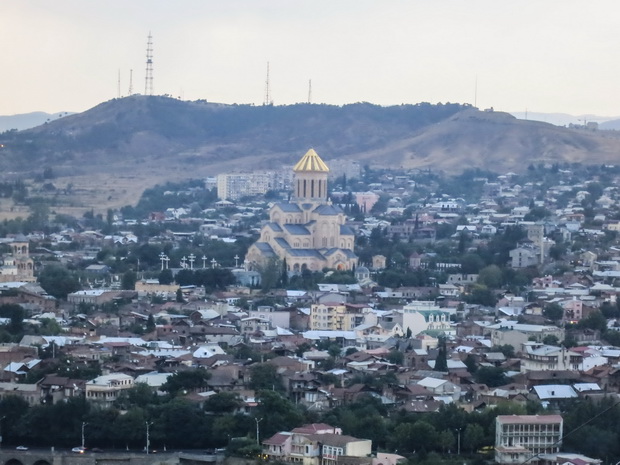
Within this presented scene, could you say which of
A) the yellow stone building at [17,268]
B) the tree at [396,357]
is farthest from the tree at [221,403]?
the yellow stone building at [17,268]

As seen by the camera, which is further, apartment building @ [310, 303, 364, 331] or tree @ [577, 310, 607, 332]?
apartment building @ [310, 303, 364, 331]

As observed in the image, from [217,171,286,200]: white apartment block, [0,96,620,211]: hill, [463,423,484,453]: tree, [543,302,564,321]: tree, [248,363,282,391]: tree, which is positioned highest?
[0,96,620,211]: hill

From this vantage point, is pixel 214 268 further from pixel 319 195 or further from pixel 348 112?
pixel 348 112

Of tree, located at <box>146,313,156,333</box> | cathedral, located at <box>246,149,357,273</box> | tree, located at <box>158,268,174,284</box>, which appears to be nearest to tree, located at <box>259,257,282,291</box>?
cathedral, located at <box>246,149,357,273</box>

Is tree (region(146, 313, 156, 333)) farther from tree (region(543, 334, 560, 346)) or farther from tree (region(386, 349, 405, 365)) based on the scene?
tree (region(543, 334, 560, 346))

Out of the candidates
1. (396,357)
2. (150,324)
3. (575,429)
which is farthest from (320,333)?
(575,429)

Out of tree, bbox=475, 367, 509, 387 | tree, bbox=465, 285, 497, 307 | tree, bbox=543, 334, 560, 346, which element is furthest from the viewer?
tree, bbox=465, 285, 497, 307
